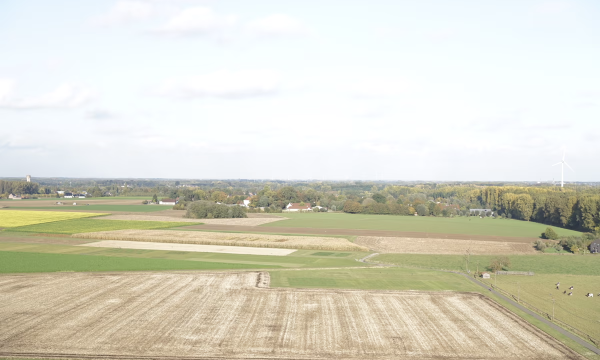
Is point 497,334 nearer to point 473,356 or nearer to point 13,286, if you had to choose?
point 473,356

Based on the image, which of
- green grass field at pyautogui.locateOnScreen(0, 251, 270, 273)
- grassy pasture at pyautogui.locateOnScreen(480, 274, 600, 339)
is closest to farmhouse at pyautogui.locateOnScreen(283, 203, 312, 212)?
green grass field at pyautogui.locateOnScreen(0, 251, 270, 273)

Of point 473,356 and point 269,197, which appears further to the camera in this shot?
point 269,197

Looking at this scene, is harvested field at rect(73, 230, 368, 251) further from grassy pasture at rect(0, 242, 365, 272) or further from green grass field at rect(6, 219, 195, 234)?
green grass field at rect(6, 219, 195, 234)

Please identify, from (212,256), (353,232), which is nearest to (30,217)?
(212,256)

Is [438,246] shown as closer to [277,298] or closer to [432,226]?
[432,226]

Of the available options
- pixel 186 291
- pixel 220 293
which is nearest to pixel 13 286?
pixel 186 291
